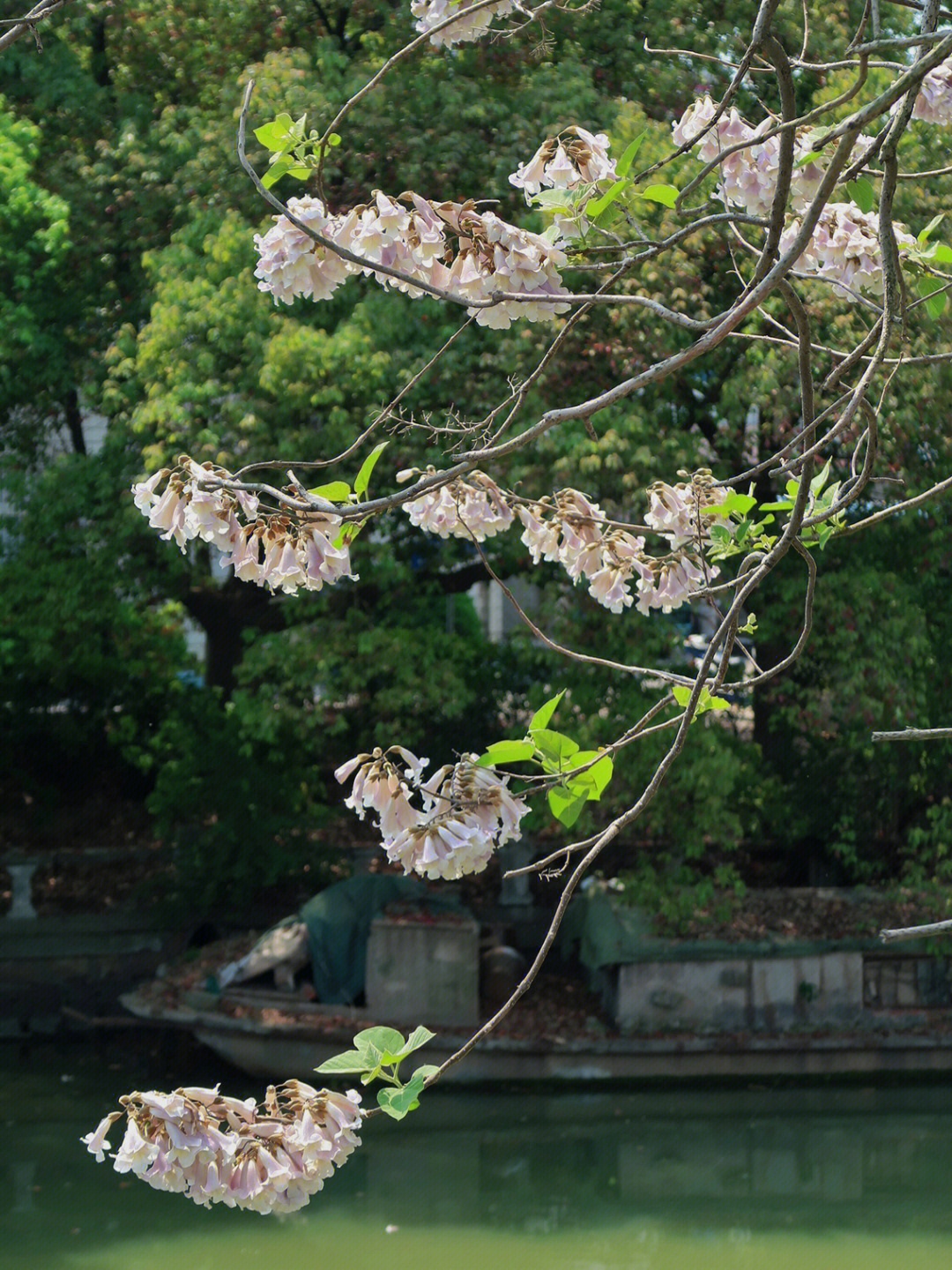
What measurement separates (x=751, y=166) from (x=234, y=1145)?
199cm

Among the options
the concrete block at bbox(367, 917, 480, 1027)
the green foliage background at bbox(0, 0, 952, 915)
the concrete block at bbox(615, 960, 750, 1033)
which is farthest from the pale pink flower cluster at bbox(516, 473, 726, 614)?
the concrete block at bbox(615, 960, 750, 1033)

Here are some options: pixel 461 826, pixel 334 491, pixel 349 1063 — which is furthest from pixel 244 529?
pixel 349 1063

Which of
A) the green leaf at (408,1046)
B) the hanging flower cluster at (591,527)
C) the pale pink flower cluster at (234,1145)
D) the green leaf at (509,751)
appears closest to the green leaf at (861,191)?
the hanging flower cluster at (591,527)

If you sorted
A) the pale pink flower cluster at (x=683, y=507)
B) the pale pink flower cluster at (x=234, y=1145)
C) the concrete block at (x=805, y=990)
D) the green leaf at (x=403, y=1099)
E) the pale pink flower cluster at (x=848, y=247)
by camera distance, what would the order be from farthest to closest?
the concrete block at (x=805, y=990)
the pale pink flower cluster at (x=683, y=507)
the pale pink flower cluster at (x=848, y=247)
the pale pink flower cluster at (x=234, y=1145)
the green leaf at (x=403, y=1099)

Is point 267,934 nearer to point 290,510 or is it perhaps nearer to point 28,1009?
point 28,1009

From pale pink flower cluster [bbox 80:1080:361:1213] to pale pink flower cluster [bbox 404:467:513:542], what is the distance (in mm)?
1240

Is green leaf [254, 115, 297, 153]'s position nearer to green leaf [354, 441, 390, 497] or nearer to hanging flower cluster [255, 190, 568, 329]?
hanging flower cluster [255, 190, 568, 329]

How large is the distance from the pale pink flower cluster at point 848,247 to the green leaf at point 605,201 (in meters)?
0.77

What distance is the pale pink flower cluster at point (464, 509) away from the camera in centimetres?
314

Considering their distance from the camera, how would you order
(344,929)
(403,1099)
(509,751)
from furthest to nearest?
(344,929), (509,751), (403,1099)

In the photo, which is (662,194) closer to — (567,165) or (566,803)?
(567,165)

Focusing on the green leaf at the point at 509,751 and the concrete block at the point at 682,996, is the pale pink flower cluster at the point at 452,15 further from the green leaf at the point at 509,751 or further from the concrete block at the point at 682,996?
the concrete block at the point at 682,996

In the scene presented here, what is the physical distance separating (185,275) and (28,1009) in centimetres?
593

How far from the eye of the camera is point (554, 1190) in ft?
28.7
